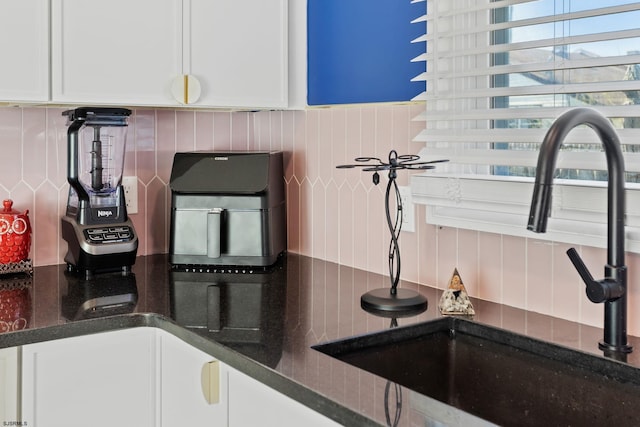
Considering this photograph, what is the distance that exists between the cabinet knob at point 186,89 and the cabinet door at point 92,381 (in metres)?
0.68

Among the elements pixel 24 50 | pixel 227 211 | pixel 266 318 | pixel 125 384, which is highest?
pixel 24 50

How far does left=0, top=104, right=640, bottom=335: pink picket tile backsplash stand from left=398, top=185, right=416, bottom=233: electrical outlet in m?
0.02

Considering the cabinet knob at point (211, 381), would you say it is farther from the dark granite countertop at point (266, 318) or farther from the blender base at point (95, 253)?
the blender base at point (95, 253)

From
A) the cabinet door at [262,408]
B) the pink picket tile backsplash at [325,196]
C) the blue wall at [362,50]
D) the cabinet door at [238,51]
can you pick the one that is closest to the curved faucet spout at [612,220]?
the pink picket tile backsplash at [325,196]

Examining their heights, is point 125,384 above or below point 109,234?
below

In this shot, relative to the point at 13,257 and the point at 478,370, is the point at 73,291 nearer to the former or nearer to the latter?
the point at 13,257

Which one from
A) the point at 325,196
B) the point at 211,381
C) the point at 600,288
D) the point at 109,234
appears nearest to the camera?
the point at 600,288

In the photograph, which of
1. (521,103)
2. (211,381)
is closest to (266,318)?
(211,381)

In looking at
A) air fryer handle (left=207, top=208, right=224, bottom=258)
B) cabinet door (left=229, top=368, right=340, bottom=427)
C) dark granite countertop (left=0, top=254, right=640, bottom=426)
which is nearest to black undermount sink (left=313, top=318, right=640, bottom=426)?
dark granite countertop (left=0, top=254, right=640, bottom=426)

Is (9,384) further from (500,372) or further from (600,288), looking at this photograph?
(600,288)

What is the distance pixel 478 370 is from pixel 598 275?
0.32 meters

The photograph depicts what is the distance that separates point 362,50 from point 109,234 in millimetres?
889

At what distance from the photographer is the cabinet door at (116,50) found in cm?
179

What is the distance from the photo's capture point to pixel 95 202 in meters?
2.00
